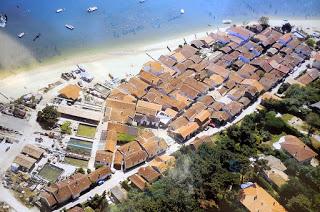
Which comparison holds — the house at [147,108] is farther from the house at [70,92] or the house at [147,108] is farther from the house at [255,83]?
the house at [255,83]

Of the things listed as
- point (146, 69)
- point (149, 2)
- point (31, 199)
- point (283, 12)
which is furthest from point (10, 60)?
point (283, 12)

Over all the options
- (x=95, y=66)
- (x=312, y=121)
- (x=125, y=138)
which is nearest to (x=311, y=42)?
(x=312, y=121)

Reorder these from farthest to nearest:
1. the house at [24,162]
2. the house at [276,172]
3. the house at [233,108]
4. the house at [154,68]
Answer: the house at [154,68] → the house at [233,108] → the house at [276,172] → the house at [24,162]

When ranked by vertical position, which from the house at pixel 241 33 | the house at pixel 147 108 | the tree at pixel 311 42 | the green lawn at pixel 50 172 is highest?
the tree at pixel 311 42

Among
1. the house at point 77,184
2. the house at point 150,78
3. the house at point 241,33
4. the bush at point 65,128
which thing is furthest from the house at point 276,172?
the house at point 241,33

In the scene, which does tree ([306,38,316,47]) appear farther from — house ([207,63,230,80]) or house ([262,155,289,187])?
house ([262,155,289,187])

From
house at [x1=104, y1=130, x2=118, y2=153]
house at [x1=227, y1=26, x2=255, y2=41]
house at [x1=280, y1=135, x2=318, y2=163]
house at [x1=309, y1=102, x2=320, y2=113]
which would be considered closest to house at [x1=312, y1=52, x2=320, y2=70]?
house at [x1=227, y1=26, x2=255, y2=41]
